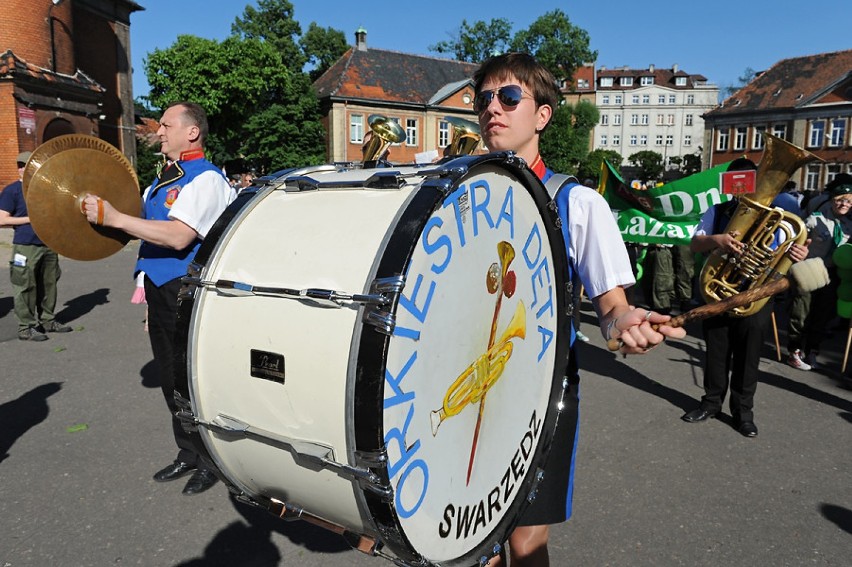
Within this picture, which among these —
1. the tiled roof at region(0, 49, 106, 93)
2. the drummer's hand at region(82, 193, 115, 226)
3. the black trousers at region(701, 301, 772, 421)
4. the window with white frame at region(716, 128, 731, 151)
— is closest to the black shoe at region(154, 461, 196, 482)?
the drummer's hand at region(82, 193, 115, 226)

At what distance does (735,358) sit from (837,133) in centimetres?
5204

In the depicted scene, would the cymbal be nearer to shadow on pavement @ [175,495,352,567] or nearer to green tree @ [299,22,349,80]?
shadow on pavement @ [175,495,352,567]

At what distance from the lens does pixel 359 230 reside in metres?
1.36

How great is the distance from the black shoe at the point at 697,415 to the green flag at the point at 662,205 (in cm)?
368

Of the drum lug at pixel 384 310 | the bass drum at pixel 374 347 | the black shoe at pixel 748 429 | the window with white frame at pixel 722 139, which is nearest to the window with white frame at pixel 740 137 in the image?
the window with white frame at pixel 722 139

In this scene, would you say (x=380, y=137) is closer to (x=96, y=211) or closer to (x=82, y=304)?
(x=96, y=211)

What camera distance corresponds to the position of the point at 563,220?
192cm

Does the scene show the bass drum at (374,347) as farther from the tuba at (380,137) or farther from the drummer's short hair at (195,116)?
the tuba at (380,137)

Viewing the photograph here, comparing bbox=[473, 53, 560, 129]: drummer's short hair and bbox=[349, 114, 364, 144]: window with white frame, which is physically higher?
bbox=[349, 114, 364, 144]: window with white frame

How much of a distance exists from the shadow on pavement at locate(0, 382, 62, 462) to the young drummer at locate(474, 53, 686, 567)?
339 centimetres

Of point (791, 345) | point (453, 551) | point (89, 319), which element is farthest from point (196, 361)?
point (89, 319)

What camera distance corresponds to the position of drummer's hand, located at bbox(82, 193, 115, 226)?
2.68m

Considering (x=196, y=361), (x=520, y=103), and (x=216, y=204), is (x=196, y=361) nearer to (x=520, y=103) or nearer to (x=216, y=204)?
(x=520, y=103)

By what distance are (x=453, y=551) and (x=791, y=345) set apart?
6.12m
